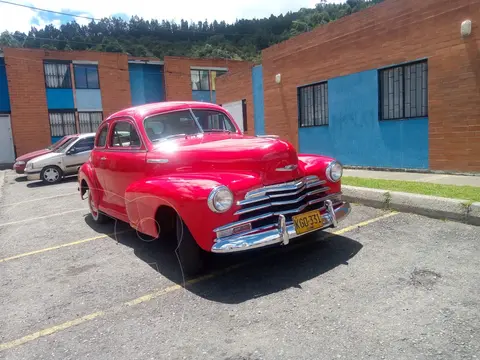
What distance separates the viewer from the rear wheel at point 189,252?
371 centimetres

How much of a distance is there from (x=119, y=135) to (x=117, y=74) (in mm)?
23845

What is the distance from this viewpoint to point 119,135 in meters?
5.45

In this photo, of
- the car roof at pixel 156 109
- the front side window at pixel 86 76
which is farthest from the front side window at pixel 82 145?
the front side window at pixel 86 76

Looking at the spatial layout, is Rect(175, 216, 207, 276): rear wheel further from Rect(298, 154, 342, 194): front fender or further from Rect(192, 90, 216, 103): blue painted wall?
Rect(192, 90, 216, 103): blue painted wall

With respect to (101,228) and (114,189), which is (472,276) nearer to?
(114,189)

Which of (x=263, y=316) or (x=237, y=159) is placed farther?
(x=237, y=159)

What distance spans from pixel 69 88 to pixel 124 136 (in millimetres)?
23431

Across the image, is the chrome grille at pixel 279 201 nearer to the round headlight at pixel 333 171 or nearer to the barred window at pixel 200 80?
the round headlight at pixel 333 171

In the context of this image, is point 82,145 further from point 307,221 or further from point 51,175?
point 307,221

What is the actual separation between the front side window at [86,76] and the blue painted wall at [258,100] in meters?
15.9

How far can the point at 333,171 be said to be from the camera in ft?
14.5

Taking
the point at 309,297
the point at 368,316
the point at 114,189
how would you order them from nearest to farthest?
1. the point at 368,316
2. the point at 309,297
3. the point at 114,189

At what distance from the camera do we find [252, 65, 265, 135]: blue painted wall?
572 inches

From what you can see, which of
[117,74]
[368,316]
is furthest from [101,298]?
[117,74]
